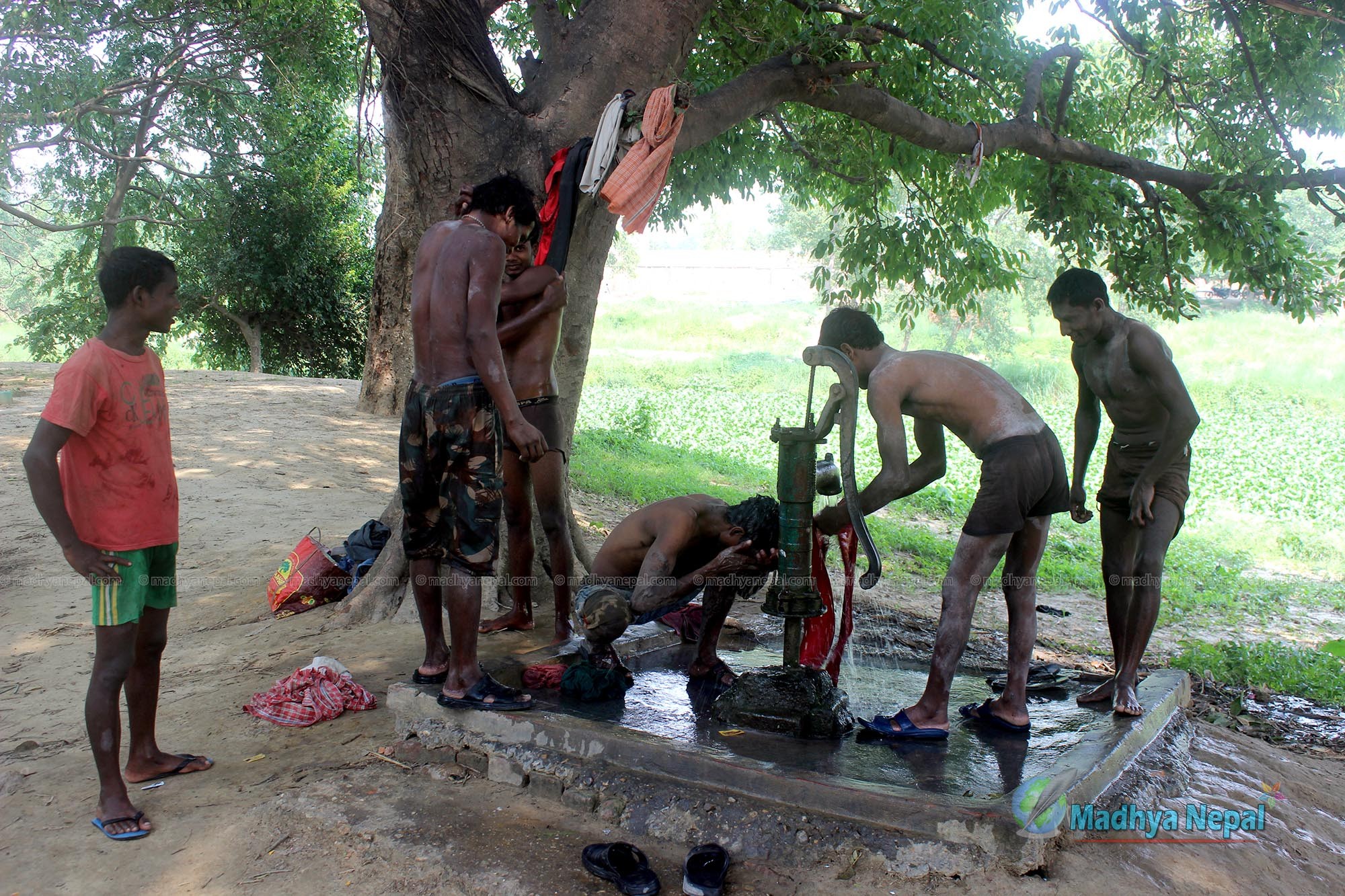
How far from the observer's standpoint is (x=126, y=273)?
286 cm

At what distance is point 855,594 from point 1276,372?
794 inches

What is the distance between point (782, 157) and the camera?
8.93 meters

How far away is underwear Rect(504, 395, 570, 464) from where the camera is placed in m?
4.33

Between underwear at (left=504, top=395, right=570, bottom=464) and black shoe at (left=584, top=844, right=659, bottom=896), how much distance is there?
77.9 inches

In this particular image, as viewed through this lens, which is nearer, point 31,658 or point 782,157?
point 31,658

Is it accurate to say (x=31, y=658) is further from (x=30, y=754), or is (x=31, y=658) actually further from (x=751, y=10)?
(x=751, y=10)

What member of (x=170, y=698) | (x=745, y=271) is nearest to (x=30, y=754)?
(x=170, y=698)

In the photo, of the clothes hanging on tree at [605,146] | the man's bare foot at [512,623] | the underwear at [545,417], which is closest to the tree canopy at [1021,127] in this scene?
the clothes hanging on tree at [605,146]

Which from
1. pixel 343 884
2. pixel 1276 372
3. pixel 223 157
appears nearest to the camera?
pixel 343 884

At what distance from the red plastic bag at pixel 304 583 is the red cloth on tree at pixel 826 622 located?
104 inches

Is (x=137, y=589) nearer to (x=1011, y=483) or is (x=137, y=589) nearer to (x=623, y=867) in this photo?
(x=623, y=867)

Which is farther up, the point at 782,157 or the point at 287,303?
the point at 782,157

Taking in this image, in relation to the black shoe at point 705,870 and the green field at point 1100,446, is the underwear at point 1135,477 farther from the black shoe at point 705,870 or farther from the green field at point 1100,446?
the green field at point 1100,446

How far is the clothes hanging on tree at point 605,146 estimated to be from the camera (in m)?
4.57
